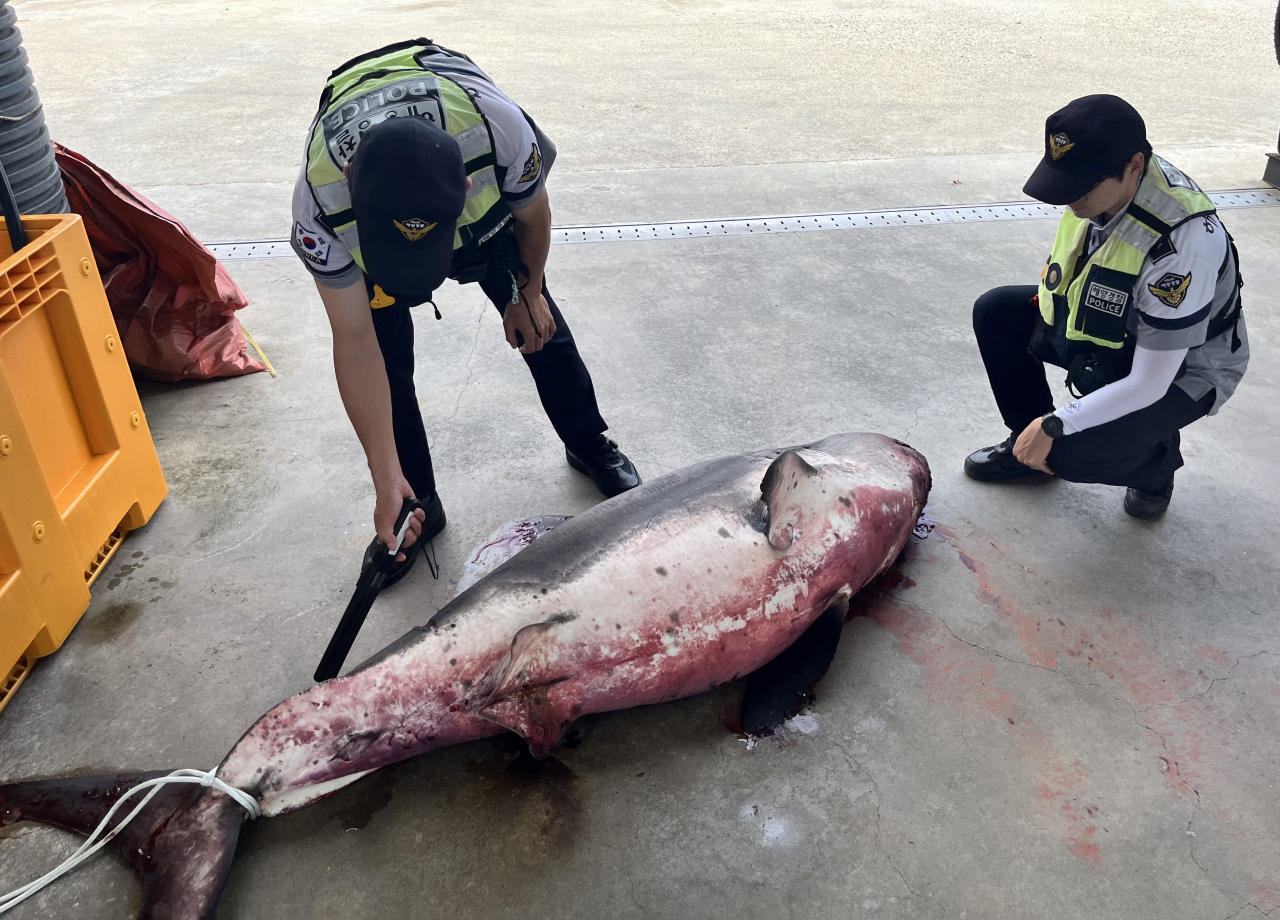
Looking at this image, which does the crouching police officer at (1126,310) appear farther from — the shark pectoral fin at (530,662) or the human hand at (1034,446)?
the shark pectoral fin at (530,662)

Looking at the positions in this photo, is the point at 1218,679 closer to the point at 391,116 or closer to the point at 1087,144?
the point at 1087,144

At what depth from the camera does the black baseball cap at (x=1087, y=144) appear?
244 centimetres

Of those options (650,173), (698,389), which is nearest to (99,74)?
(650,173)

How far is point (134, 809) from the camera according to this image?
1998 millimetres

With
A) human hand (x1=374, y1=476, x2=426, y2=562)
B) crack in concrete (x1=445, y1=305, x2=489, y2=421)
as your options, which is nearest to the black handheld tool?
human hand (x1=374, y1=476, x2=426, y2=562)

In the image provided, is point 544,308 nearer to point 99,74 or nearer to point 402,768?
point 402,768

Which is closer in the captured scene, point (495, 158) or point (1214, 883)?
point (1214, 883)

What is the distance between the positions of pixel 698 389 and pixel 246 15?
941cm

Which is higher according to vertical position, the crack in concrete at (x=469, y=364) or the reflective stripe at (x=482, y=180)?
the reflective stripe at (x=482, y=180)

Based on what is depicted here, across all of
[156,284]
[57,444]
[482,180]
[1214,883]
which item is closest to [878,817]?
[1214,883]

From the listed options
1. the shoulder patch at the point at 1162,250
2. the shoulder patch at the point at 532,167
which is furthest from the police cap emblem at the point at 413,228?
the shoulder patch at the point at 1162,250

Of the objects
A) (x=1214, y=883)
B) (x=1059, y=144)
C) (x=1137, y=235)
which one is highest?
(x=1059, y=144)

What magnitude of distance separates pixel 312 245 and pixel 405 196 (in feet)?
1.22

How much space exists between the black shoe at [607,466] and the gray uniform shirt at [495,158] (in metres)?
0.93
